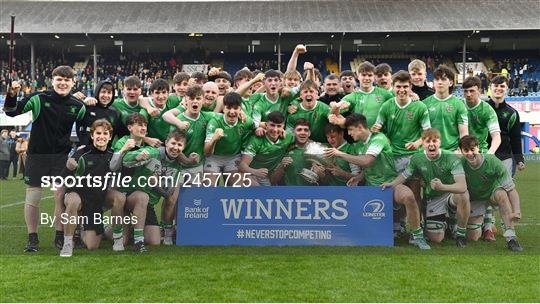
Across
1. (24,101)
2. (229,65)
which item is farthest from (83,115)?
(229,65)

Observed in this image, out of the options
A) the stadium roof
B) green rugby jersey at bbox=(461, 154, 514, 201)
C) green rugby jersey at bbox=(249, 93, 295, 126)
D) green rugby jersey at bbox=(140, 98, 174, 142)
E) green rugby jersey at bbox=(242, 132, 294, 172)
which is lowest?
green rugby jersey at bbox=(461, 154, 514, 201)

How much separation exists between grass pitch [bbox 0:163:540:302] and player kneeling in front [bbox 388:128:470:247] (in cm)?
21

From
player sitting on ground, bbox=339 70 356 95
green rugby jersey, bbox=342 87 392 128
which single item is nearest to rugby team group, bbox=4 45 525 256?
green rugby jersey, bbox=342 87 392 128

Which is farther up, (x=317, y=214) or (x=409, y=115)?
(x=409, y=115)

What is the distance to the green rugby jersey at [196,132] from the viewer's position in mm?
6031

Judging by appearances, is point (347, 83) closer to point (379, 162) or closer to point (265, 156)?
point (379, 162)

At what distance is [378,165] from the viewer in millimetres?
5906

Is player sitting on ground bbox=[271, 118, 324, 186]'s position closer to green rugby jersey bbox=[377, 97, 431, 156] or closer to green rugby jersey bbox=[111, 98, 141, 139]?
green rugby jersey bbox=[377, 97, 431, 156]

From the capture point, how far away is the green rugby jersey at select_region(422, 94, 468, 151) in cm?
612

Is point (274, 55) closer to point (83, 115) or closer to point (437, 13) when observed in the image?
point (437, 13)

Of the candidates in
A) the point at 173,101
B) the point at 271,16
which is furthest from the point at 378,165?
the point at 271,16

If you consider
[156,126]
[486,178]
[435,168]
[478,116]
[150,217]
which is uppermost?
[478,116]

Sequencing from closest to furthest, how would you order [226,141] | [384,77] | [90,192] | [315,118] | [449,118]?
[90,192], [226,141], [449,118], [315,118], [384,77]

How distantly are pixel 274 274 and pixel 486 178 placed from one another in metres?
2.47
